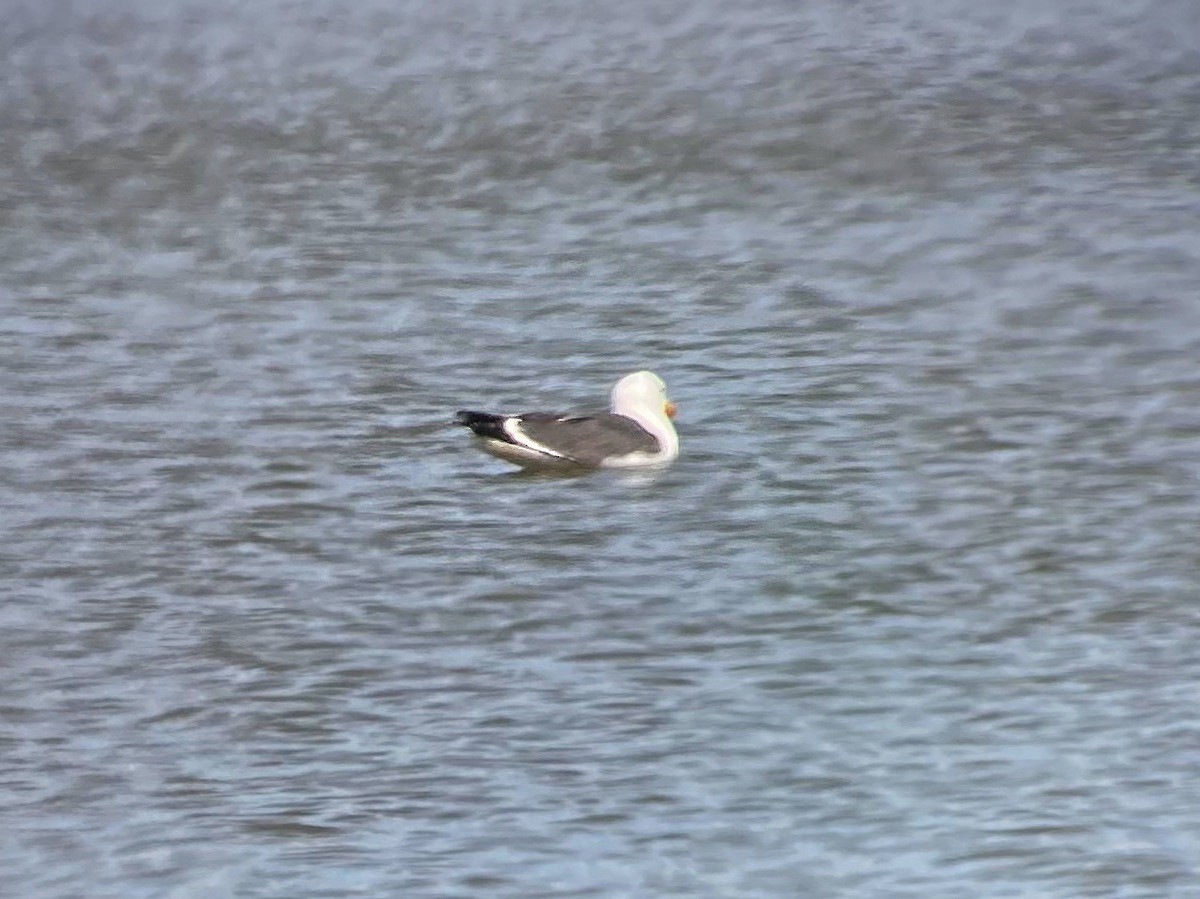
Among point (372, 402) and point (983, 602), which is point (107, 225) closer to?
point (372, 402)

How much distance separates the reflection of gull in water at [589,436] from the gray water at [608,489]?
11 cm

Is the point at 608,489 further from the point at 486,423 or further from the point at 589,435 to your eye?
the point at 486,423

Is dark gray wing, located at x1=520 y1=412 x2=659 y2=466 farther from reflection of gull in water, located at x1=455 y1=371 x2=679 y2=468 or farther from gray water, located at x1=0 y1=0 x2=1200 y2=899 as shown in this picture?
gray water, located at x1=0 y1=0 x2=1200 y2=899

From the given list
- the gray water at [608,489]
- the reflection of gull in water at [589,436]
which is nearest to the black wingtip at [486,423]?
the reflection of gull in water at [589,436]

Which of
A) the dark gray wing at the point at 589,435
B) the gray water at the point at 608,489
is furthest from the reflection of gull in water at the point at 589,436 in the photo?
the gray water at the point at 608,489

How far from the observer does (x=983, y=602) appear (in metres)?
9.58

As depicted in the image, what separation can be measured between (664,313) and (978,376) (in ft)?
6.43

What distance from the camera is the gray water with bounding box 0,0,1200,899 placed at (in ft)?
25.3

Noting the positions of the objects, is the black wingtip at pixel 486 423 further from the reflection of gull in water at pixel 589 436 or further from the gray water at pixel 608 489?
the gray water at pixel 608 489

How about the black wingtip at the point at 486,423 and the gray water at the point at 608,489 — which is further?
the black wingtip at the point at 486,423

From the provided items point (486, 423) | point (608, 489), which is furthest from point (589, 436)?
point (486, 423)

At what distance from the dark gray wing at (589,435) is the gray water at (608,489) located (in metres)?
0.14

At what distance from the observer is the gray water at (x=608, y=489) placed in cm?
771

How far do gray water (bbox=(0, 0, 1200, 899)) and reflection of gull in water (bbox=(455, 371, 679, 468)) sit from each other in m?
0.11
